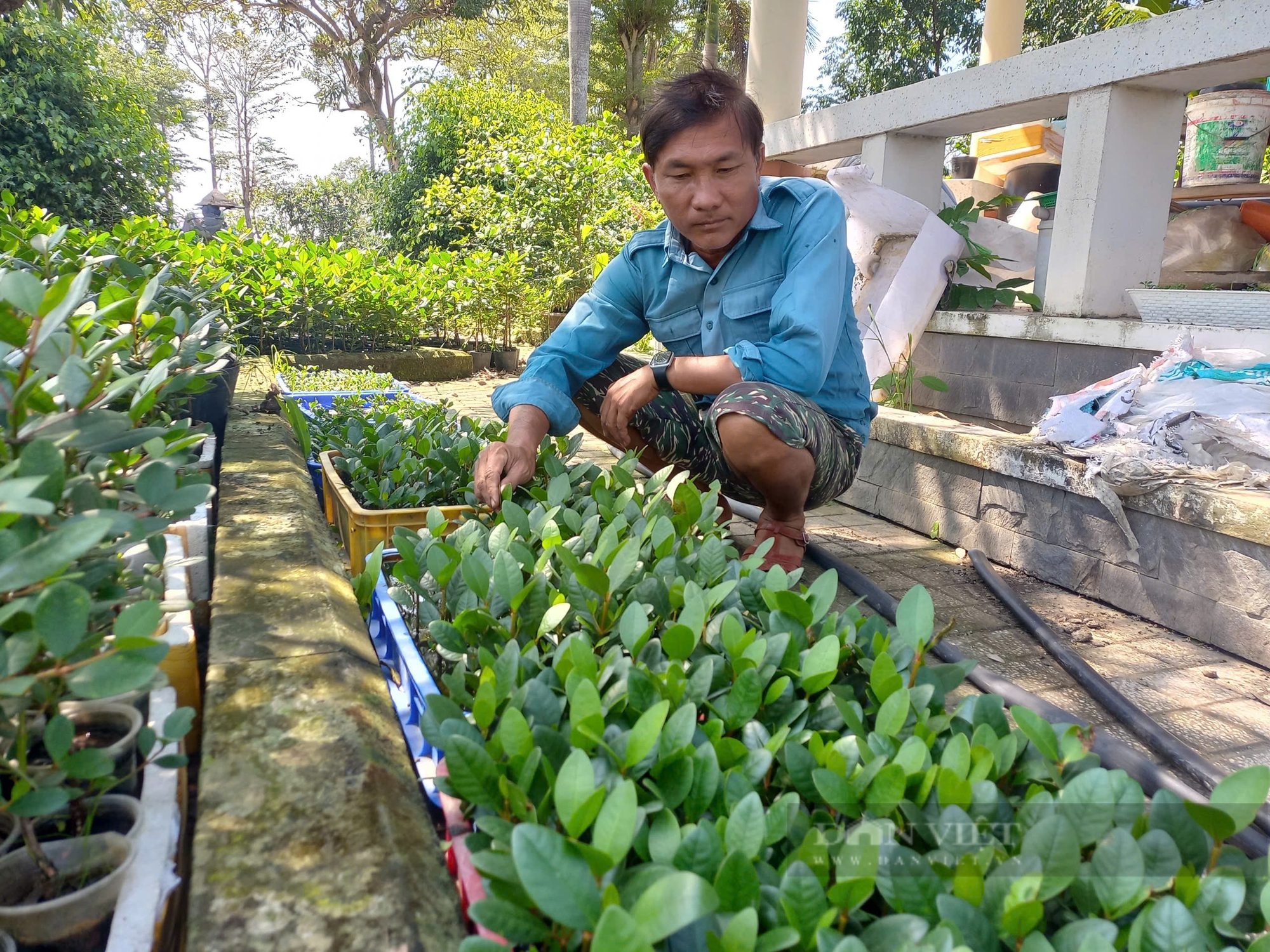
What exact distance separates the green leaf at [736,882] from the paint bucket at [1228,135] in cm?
432

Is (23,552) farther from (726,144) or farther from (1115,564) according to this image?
(1115,564)

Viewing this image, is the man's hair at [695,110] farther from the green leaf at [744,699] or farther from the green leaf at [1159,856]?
the green leaf at [1159,856]

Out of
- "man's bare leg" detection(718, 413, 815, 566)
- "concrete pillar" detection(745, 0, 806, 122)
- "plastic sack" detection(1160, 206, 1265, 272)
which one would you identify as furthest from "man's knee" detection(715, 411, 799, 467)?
"concrete pillar" detection(745, 0, 806, 122)

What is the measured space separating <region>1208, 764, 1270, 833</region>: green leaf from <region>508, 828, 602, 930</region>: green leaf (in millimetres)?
602

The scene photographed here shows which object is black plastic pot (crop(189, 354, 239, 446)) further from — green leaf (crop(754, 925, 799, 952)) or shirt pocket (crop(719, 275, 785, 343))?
green leaf (crop(754, 925, 799, 952))

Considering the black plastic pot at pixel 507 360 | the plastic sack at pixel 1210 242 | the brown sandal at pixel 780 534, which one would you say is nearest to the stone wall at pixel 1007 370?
the plastic sack at pixel 1210 242

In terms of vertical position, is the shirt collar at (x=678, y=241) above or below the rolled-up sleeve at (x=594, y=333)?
above

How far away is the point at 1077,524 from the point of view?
9.37ft

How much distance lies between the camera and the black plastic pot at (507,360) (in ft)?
28.7

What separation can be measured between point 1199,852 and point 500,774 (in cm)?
72

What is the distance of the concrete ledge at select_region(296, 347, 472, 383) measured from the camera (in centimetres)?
739

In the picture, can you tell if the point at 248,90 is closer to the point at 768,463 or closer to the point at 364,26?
the point at 364,26

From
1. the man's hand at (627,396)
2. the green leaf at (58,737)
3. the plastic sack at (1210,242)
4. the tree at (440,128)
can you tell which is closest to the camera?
the green leaf at (58,737)

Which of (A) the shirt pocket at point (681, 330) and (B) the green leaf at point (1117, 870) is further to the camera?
(A) the shirt pocket at point (681, 330)
